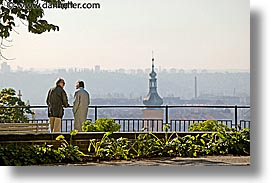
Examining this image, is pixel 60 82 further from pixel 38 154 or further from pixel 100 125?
pixel 38 154

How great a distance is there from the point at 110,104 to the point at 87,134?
25cm

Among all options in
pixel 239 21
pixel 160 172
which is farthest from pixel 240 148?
pixel 239 21

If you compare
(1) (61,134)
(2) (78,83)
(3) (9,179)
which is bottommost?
(3) (9,179)

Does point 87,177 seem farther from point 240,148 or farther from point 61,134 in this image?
point 240,148

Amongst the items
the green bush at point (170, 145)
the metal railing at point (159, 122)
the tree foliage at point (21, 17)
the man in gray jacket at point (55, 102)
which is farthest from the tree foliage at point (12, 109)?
the green bush at point (170, 145)

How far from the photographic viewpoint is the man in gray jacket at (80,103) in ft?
15.3

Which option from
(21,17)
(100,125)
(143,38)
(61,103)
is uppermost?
(21,17)

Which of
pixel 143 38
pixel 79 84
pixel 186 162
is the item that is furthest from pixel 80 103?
pixel 186 162

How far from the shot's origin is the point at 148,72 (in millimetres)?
4648

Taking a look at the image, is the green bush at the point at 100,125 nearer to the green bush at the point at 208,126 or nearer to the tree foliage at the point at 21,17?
the green bush at the point at 208,126

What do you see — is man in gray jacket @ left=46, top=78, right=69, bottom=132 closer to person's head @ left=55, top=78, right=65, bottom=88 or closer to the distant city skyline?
person's head @ left=55, top=78, right=65, bottom=88

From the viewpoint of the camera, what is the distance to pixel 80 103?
183 inches

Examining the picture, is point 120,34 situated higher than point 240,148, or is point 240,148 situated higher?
point 120,34

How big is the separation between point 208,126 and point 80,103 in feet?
2.83
